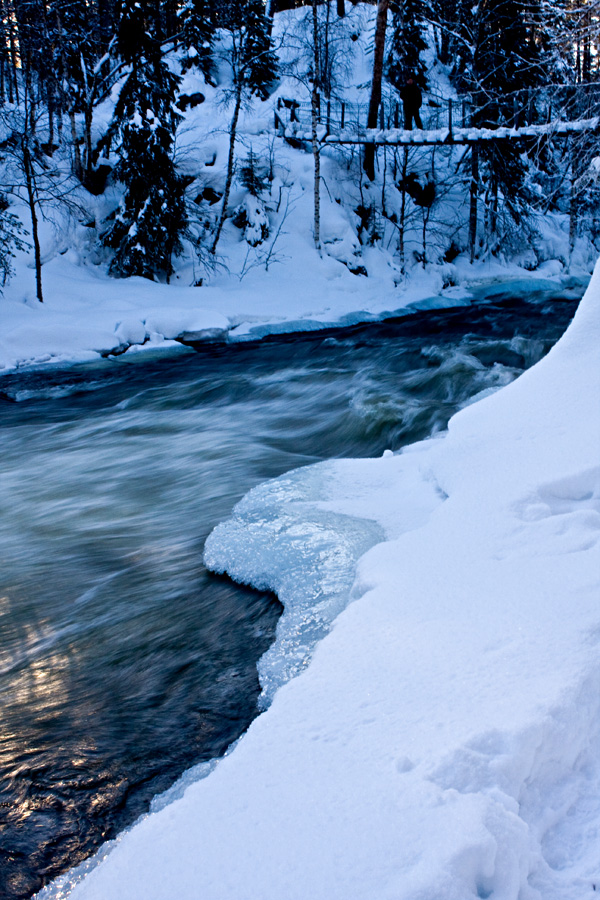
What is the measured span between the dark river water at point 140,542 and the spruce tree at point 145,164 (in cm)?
468

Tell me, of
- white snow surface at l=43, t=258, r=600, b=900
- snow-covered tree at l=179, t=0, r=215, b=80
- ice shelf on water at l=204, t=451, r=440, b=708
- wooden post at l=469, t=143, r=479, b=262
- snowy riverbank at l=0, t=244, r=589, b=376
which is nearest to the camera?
white snow surface at l=43, t=258, r=600, b=900

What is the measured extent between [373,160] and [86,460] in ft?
56.2

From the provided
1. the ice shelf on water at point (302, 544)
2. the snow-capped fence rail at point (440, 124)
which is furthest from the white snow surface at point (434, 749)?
the snow-capped fence rail at point (440, 124)

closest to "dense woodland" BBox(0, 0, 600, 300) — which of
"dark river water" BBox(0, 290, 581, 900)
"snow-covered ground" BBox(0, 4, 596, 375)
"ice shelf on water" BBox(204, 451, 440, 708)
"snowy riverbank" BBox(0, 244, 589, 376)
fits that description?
"snow-covered ground" BBox(0, 4, 596, 375)

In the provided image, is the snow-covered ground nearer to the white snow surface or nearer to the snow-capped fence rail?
the snow-capped fence rail

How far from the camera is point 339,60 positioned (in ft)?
86.9

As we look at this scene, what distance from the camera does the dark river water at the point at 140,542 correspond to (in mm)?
2551

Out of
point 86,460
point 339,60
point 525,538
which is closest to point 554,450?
point 525,538

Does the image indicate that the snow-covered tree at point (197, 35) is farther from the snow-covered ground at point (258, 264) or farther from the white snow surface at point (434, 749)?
the white snow surface at point (434, 749)

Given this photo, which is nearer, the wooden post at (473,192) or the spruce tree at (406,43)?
the wooden post at (473,192)

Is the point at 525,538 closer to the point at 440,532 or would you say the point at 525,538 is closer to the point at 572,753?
the point at 440,532

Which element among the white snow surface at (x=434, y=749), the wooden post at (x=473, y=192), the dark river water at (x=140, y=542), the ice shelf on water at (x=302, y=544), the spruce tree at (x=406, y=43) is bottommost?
the dark river water at (x=140, y=542)

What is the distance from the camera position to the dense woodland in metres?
15.4

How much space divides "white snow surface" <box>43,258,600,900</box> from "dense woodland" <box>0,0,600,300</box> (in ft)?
37.4
